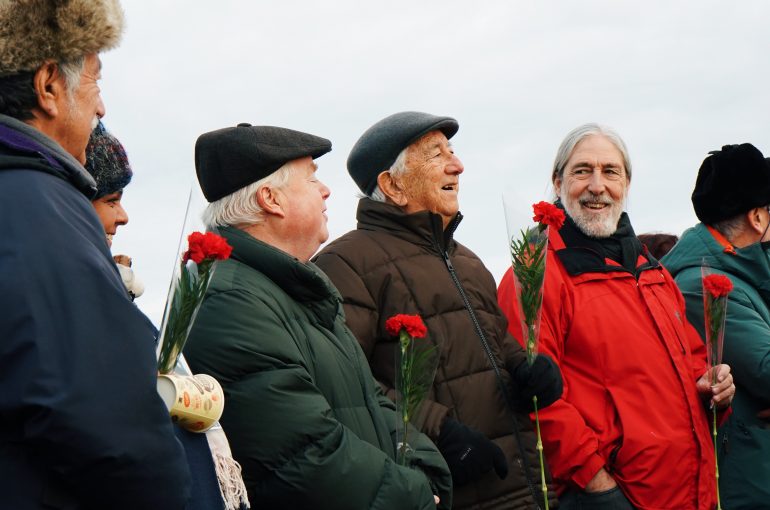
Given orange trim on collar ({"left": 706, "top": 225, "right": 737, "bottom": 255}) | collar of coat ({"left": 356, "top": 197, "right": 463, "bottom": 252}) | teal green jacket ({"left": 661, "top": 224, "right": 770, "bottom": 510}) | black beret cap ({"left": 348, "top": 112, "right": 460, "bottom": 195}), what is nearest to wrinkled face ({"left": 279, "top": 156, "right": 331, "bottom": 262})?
collar of coat ({"left": 356, "top": 197, "right": 463, "bottom": 252})

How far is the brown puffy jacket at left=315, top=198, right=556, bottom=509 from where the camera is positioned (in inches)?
177

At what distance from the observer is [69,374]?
2.23 meters

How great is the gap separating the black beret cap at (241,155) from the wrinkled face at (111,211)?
334 mm

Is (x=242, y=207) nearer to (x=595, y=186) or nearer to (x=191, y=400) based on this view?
(x=191, y=400)

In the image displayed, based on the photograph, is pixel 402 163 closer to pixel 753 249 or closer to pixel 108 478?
pixel 753 249

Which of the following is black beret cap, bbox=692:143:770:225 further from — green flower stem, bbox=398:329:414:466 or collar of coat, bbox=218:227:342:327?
collar of coat, bbox=218:227:342:327

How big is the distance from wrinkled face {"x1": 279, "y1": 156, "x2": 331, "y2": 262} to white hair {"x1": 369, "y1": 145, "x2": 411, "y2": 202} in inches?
39.3

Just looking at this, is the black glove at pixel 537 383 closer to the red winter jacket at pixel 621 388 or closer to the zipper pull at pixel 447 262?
the red winter jacket at pixel 621 388

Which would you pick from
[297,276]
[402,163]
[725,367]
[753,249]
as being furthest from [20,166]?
[753,249]

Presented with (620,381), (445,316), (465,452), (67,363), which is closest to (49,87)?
(67,363)

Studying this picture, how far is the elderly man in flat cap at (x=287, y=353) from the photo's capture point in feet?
10.9

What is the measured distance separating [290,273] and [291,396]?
0.55 meters

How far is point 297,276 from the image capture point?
3.75 m

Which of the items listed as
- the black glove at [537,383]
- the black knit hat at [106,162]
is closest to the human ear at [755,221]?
the black glove at [537,383]
